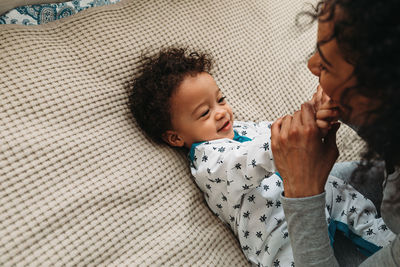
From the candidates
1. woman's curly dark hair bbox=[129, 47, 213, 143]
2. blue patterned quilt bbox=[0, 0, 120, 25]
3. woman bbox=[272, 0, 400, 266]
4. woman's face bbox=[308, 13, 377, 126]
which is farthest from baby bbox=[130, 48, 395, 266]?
blue patterned quilt bbox=[0, 0, 120, 25]

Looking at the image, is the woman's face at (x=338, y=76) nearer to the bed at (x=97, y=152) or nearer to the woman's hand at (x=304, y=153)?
the woman's hand at (x=304, y=153)

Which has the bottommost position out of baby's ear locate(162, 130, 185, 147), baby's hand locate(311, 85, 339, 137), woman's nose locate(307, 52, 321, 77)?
baby's ear locate(162, 130, 185, 147)

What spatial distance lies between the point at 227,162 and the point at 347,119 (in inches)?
13.4

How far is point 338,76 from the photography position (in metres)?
0.56

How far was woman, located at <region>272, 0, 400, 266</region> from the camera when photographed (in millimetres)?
470

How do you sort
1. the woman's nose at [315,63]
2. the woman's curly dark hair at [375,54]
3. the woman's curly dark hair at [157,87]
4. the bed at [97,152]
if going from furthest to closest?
the woman's curly dark hair at [157,87]
the bed at [97,152]
the woman's nose at [315,63]
the woman's curly dark hair at [375,54]

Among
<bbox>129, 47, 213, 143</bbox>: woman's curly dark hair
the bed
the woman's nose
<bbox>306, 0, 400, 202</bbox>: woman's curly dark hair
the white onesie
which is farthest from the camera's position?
<bbox>129, 47, 213, 143</bbox>: woman's curly dark hair

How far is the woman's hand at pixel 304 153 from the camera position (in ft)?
2.28

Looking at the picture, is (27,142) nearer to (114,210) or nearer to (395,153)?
(114,210)

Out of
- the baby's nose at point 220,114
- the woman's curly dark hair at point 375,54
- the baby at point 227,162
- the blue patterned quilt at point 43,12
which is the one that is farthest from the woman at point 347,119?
the blue patterned quilt at point 43,12

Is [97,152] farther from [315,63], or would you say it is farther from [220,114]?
[315,63]

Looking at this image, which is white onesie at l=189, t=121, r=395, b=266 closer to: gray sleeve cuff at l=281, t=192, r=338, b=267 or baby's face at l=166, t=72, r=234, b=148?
baby's face at l=166, t=72, r=234, b=148

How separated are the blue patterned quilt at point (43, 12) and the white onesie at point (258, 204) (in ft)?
2.07

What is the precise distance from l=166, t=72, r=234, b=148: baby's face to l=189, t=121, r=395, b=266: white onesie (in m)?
0.04
